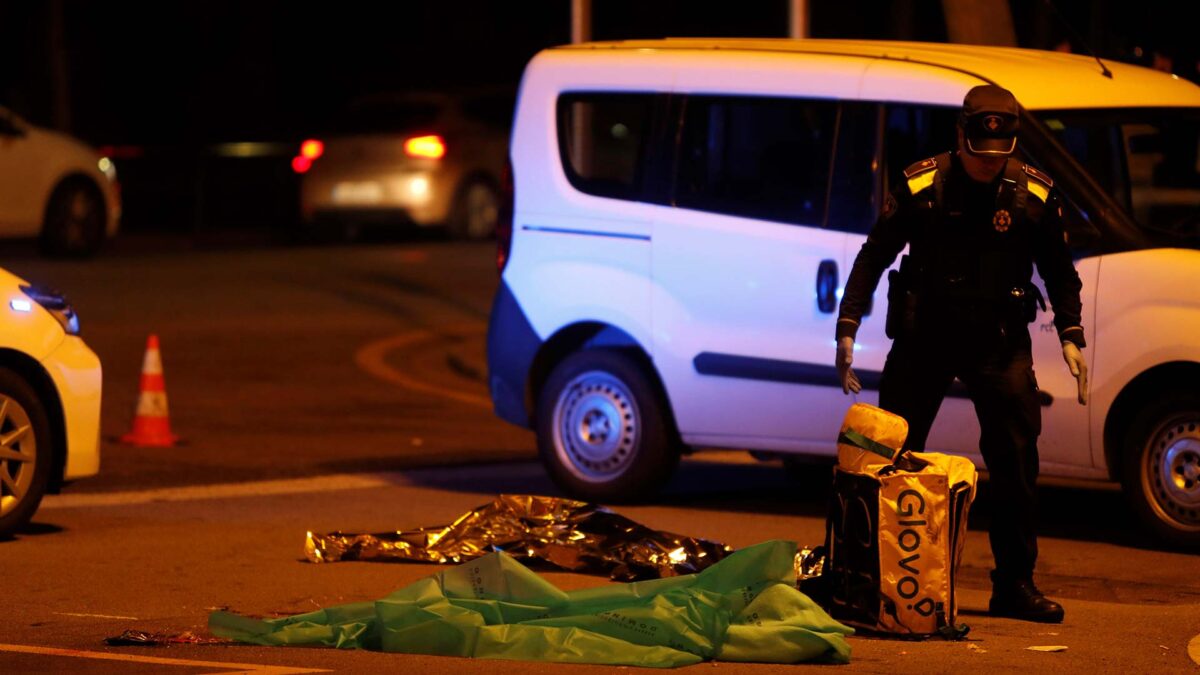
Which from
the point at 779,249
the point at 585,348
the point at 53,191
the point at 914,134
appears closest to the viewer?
the point at 914,134

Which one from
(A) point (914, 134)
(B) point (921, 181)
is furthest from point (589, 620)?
(A) point (914, 134)

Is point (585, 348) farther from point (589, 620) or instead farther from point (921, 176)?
point (589, 620)

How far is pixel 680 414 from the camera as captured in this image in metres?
10.5

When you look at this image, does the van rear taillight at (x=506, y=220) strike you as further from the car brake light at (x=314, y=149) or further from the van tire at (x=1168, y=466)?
the car brake light at (x=314, y=149)

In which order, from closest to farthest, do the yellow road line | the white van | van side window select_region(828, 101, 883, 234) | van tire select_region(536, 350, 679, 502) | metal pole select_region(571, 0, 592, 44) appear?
1. the white van
2. van side window select_region(828, 101, 883, 234)
3. van tire select_region(536, 350, 679, 502)
4. the yellow road line
5. metal pole select_region(571, 0, 592, 44)

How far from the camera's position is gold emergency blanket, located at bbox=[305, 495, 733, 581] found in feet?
28.5

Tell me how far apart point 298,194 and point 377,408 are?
438 inches

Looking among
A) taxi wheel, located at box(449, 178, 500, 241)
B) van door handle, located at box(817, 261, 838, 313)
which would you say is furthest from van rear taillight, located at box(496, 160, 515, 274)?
taxi wheel, located at box(449, 178, 500, 241)

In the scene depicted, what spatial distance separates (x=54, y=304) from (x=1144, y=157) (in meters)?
4.47

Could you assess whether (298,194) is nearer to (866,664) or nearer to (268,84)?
(268,84)

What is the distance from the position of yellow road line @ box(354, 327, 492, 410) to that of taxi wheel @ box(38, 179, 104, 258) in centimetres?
557

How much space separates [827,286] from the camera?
9922mm

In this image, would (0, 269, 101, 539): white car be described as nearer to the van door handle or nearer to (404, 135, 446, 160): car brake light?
the van door handle

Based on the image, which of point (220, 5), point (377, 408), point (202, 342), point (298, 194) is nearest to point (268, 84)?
point (220, 5)
